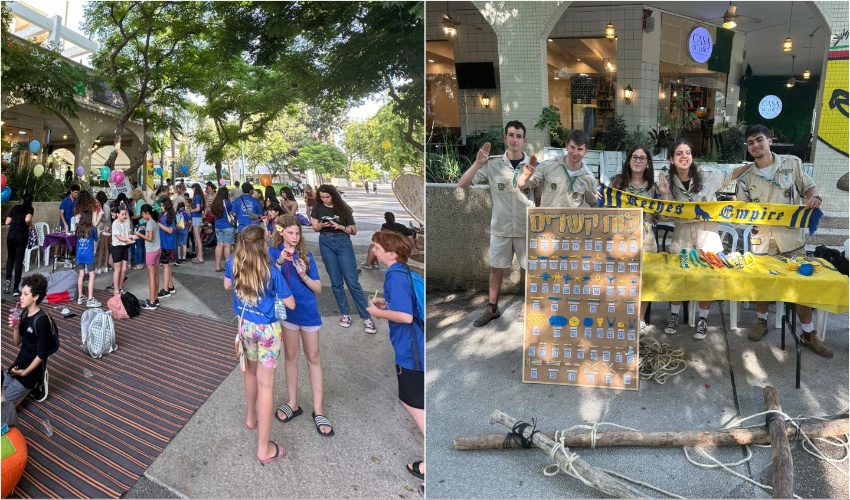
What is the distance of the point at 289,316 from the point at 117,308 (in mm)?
2507

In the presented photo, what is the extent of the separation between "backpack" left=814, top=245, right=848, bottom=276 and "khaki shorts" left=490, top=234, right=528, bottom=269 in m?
2.38

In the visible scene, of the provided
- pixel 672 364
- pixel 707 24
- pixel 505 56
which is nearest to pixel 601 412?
pixel 672 364

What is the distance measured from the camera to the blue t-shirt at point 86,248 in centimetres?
494

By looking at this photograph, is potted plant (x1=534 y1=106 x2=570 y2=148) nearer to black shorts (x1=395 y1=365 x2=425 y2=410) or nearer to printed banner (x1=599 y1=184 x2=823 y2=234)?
printed banner (x1=599 y1=184 x2=823 y2=234)

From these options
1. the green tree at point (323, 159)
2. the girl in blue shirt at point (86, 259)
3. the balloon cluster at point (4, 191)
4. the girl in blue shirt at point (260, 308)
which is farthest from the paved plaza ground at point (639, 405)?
the balloon cluster at point (4, 191)

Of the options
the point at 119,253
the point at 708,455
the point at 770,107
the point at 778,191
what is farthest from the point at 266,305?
the point at 770,107

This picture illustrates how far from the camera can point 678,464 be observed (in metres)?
2.98

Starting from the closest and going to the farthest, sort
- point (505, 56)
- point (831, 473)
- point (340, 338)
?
point (831, 473) < point (340, 338) < point (505, 56)

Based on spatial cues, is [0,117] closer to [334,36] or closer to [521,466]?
[334,36]

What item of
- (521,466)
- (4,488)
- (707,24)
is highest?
(707,24)

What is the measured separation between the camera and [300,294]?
326cm

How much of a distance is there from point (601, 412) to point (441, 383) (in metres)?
1.08

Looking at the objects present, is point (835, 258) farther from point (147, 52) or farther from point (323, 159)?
point (147, 52)

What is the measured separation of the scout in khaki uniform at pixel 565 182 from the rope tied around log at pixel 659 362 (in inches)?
45.6
